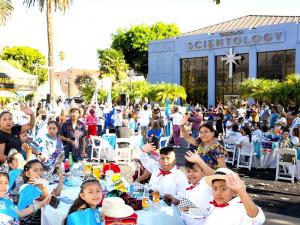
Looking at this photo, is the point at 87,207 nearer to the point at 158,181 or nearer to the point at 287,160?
the point at 158,181

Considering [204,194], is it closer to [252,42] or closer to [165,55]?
[252,42]

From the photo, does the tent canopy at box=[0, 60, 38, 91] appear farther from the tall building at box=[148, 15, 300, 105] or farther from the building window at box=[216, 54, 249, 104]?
the building window at box=[216, 54, 249, 104]

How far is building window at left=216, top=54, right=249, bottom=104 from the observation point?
125 ft

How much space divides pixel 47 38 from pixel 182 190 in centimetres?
1980

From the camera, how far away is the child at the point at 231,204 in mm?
3168

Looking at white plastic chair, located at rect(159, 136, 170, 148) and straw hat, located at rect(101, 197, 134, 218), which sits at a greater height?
straw hat, located at rect(101, 197, 134, 218)

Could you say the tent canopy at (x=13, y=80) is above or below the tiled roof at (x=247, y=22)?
below

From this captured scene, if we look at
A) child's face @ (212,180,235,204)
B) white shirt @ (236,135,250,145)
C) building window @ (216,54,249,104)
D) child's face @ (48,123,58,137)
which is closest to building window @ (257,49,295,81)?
building window @ (216,54,249,104)

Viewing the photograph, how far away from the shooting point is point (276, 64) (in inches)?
1401

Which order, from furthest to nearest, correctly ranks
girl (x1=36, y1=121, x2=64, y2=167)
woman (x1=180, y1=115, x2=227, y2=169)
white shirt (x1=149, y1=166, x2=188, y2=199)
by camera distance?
1. girl (x1=36, y1=121, x2=64, y2=167)
2. woman (x1=180, y1=115, x2=227, y2=169)
3. white shirt (x1=149, y1=166, x2=188, y2=199)

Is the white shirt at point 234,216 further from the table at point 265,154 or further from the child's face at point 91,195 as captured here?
the table at point 265,154

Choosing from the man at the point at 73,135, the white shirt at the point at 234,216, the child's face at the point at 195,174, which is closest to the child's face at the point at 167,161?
the child's face at the point at 195,174

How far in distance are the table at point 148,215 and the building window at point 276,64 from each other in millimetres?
31928

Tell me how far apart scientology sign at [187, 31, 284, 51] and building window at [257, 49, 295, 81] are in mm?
1149
